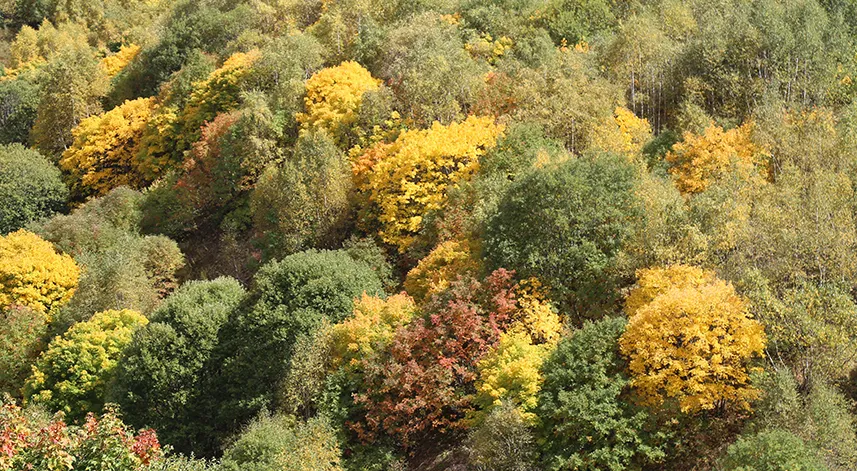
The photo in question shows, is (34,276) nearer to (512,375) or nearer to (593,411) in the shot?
(512,375)

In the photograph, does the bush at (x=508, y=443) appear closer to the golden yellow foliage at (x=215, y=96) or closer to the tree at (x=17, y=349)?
the tree at (x=17, y=349)

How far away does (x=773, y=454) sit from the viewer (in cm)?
3909

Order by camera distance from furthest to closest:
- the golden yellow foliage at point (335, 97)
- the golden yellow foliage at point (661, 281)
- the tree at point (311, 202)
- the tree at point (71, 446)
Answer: the golden yellow foliage at point (335, 97), the tree at point (311, 202), the golden yellow foliage at point (661, 281), the tree at point (71, 446)

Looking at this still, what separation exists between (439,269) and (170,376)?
17165 mm

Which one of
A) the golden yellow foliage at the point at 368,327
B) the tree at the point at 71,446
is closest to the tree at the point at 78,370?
the golden yellow foliage at the point at 368,327

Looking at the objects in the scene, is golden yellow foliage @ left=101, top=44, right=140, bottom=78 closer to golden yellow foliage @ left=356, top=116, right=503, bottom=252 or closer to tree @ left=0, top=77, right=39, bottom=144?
tree @ left=0, top=77, right=39, bottom=144

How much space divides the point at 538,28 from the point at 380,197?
88.5ft

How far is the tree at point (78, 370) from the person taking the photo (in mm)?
65688

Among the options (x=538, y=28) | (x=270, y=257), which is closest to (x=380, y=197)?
(x=270, y=257)

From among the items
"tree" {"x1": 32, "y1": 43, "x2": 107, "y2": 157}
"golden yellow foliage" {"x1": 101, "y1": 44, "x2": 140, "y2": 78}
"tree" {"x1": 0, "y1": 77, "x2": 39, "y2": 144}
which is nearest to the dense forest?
"tree" {"x1": 32, "y1": 43, "x2": 107, "y2": 157}

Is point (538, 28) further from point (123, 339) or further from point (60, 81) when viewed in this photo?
point (60, 81)

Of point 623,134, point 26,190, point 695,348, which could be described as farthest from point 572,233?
point 26,190

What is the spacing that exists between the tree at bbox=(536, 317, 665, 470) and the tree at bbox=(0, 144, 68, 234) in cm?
6521

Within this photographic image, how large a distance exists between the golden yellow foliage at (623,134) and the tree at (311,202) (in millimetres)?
17974
